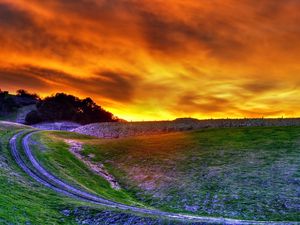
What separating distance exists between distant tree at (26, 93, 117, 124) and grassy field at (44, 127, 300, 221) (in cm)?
9448

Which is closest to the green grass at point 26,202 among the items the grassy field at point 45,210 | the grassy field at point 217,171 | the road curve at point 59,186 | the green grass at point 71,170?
the grassy field at point 45,210

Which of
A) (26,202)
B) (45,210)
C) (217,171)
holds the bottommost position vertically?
(45,210)

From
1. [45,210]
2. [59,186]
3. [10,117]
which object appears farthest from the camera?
[10,117]

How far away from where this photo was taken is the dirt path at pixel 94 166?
5238cm

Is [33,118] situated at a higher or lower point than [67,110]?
lower

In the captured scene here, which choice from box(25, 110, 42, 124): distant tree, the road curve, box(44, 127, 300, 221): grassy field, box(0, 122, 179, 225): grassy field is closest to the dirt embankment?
box(44, 127, 300, 221): grassy field

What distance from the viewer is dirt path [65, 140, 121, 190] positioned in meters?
52.4

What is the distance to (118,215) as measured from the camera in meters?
29.5

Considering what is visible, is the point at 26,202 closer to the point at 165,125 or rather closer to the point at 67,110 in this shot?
the point at 165,125

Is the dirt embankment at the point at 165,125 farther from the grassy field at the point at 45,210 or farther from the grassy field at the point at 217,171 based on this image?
the grassy field at the point at 45,210

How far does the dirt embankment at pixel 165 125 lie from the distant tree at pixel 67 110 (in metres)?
51.6

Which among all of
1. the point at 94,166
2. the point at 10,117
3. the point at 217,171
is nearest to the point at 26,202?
the point at 217,171

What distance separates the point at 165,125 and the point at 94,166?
38025mm

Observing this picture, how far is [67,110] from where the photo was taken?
551ft
